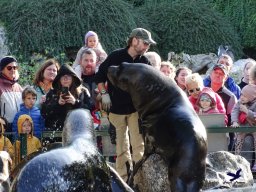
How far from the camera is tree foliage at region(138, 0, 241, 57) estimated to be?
2097 centimetres

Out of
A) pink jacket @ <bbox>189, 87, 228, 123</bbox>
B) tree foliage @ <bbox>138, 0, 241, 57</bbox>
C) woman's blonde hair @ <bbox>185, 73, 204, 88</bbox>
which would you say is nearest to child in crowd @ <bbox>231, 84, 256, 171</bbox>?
pink jacket @ <bbox>189, 87, 228, 123</bbox>

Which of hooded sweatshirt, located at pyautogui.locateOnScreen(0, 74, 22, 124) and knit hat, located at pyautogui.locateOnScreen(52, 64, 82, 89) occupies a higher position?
knit hat, located at pyautogui.locateOnScreen(52, 64, 82, 89)

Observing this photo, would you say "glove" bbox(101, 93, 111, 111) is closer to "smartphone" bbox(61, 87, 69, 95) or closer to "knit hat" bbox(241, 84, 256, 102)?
"smartphone" bbox(61, 87, 69, 95)

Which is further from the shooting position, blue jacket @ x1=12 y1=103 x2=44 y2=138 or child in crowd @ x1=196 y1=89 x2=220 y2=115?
child in crowd @ x1=196 y1=89 x2=220 y2=115

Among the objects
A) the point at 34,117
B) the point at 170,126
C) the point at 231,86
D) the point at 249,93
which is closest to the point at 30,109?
the point at 34,117

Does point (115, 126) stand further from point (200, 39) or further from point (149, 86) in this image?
point (200, 39)

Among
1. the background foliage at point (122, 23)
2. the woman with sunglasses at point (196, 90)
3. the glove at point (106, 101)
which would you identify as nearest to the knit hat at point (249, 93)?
the woman with sunglasses at point (196, 90)

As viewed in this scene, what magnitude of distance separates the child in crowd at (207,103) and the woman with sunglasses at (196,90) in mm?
49

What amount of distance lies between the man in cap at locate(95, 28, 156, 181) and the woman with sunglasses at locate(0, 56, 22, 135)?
153 cm

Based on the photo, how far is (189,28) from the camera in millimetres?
21125

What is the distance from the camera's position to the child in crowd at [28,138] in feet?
33.8

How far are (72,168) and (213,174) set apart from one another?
5.04 m

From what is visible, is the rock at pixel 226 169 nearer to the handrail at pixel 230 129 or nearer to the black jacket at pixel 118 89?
the handrail at pixel 230 129

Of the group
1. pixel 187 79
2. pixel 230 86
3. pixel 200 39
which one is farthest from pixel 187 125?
pixel 200 39
